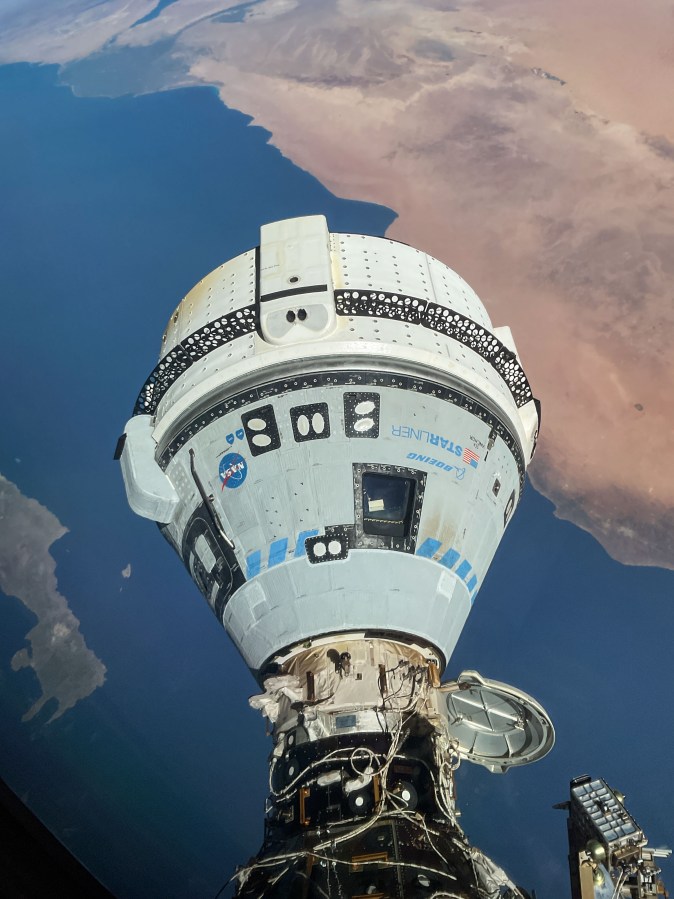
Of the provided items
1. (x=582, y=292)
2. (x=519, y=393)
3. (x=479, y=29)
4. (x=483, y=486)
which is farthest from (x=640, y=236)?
(x=483, y=486)

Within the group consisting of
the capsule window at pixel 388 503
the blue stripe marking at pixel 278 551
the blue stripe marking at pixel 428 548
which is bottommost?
the blue stripe marking at pixel 428 548

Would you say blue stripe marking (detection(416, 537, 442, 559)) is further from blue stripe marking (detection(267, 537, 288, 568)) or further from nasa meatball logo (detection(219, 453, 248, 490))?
nasa meatball logo (detection(219, 453, 248, 490))

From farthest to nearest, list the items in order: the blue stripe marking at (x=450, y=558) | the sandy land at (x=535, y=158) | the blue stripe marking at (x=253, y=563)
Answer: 1. the sandy land at (x=535, y=158)
2. the blue stripe marking at (x=450, y=558)
3. the blue stripe marking at (x=253, y=563)

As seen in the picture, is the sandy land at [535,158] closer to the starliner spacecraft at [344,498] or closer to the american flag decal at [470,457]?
the starliner spacecraft at [344,498]

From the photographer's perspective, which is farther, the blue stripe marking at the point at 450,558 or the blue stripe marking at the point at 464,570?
the blue stripe marking at the point at 464,570

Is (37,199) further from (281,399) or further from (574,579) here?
(574,579)

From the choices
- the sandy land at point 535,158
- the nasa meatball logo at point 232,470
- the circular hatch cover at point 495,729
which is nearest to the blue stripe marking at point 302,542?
the nasa meatball logo at point 232,470
